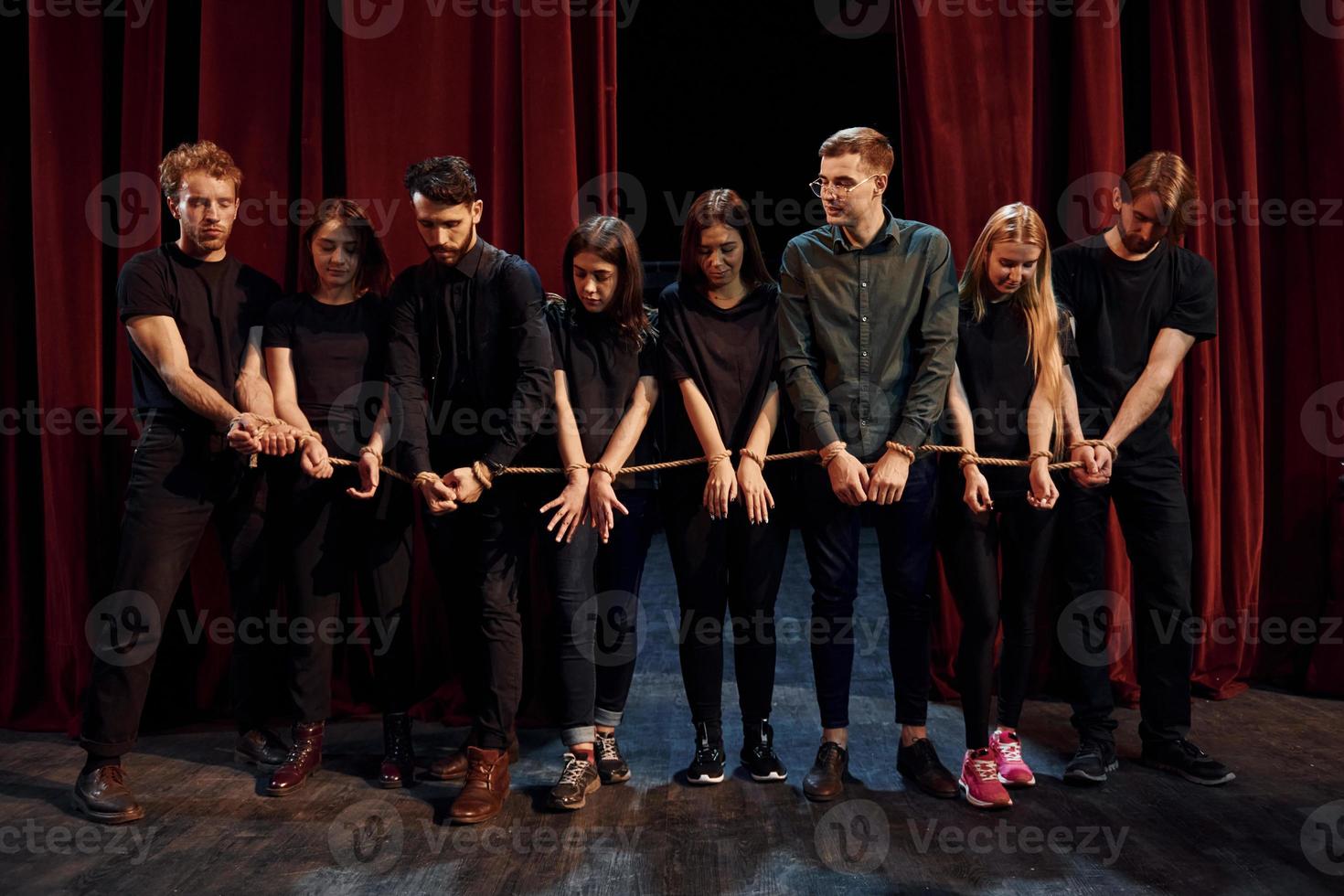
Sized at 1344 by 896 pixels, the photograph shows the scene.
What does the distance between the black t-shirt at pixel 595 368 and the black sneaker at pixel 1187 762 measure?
5.24 ft

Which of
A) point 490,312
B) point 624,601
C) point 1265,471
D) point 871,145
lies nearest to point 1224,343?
point 1265,471

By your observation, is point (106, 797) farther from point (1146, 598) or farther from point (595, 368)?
point (1146, 598)

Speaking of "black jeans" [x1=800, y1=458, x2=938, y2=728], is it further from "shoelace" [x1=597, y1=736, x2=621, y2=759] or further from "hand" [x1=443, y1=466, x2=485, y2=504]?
"hand" [x1=443, y1=466, x2=485, y2=504]

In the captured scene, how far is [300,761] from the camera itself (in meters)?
2.80

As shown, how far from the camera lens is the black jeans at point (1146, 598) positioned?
281 centimetres

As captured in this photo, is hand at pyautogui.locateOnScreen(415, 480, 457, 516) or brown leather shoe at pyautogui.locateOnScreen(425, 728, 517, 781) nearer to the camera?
hand at pyautogui.locateOnScreen(415, 480, 457, 516)

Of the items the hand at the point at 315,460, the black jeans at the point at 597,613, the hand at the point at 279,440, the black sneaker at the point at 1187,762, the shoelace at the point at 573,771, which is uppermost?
the hand at the point at 279,440

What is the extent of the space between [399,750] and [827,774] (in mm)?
1171

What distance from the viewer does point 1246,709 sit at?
10.9ft

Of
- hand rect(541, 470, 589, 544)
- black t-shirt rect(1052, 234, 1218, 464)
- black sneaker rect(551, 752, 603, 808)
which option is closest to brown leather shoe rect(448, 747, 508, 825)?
black sneaker rect(551, 752, 603, 808)

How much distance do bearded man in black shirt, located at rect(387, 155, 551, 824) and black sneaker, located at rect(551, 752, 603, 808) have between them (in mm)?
156

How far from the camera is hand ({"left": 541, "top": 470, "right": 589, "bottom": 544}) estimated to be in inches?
104

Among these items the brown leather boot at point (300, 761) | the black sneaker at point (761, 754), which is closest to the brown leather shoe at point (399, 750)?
the brown leather boot at point (300, 761)

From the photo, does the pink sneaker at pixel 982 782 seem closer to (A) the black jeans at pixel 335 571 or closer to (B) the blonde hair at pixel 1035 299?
(B) the blonde hair at pixel 1035 299
